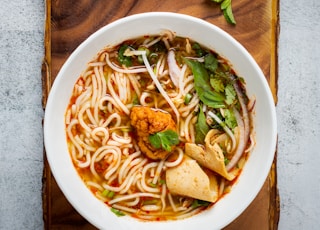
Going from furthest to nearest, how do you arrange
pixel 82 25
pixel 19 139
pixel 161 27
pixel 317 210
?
pixel 317 210 < pixel 19 139 < pixel 82 25 < pixel 161 27

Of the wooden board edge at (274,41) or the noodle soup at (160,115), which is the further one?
the wooden board edge at (274,41)

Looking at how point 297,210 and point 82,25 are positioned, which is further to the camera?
point 297,210

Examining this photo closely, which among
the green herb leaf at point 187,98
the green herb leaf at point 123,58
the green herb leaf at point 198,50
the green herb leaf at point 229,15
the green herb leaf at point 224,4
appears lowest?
the green herb leaf at point 187,98

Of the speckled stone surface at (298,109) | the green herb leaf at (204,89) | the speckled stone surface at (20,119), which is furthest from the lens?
the speckled stone surface at (298,109)

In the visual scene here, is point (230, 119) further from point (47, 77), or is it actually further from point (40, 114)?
point (40, 114)

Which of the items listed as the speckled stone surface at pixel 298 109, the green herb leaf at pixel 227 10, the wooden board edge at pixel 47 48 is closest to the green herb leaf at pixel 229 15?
the green herb leaf at pixel 227 10

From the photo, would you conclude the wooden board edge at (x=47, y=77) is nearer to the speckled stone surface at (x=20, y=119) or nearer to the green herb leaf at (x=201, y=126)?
the speckled stone surface at (x=20, y=119)

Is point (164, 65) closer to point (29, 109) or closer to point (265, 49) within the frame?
point (265, 49)

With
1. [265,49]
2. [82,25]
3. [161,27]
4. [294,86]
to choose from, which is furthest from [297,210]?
[82,25]
